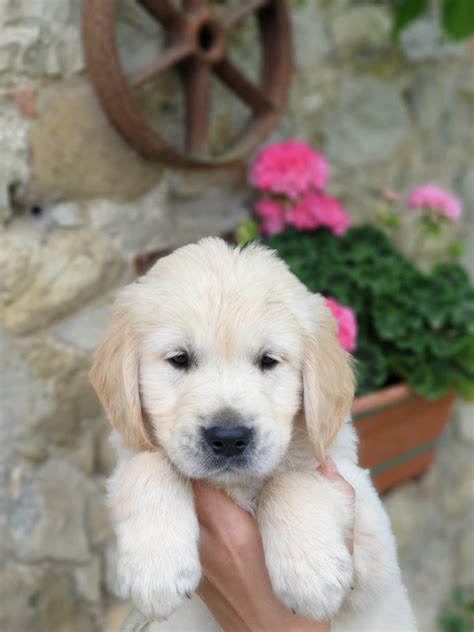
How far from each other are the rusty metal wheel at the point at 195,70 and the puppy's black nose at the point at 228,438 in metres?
1.52

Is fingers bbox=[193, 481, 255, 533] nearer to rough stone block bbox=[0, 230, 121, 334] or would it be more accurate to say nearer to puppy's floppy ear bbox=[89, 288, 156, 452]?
puppy's floppy ear bbox=[89, 288, 156, 452]

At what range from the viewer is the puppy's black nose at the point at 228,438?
1790 mm

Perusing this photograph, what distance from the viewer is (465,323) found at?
353cm

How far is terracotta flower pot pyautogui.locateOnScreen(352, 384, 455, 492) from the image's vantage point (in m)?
3.30

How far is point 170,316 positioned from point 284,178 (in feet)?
5.38

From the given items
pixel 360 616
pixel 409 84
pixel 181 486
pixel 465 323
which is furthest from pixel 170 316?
pixel 409 84

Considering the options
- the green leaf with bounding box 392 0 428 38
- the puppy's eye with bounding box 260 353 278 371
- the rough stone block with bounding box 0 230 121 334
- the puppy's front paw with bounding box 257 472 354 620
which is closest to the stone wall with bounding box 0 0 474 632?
the rough stone block with bounding box 0 230 121 334

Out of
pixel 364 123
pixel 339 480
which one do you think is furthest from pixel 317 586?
pixel 364 123

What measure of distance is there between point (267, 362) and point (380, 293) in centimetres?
159

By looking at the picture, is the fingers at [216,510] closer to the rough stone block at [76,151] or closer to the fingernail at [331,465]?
the fingernail at [331,465]

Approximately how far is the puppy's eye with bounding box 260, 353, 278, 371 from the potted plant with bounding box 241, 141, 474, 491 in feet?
4.57

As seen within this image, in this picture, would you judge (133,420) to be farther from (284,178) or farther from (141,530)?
(284,178)

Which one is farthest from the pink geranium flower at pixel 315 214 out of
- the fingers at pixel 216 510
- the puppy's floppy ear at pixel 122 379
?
A: the fingers at pixel 216 510

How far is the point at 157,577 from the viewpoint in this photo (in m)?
1.75
